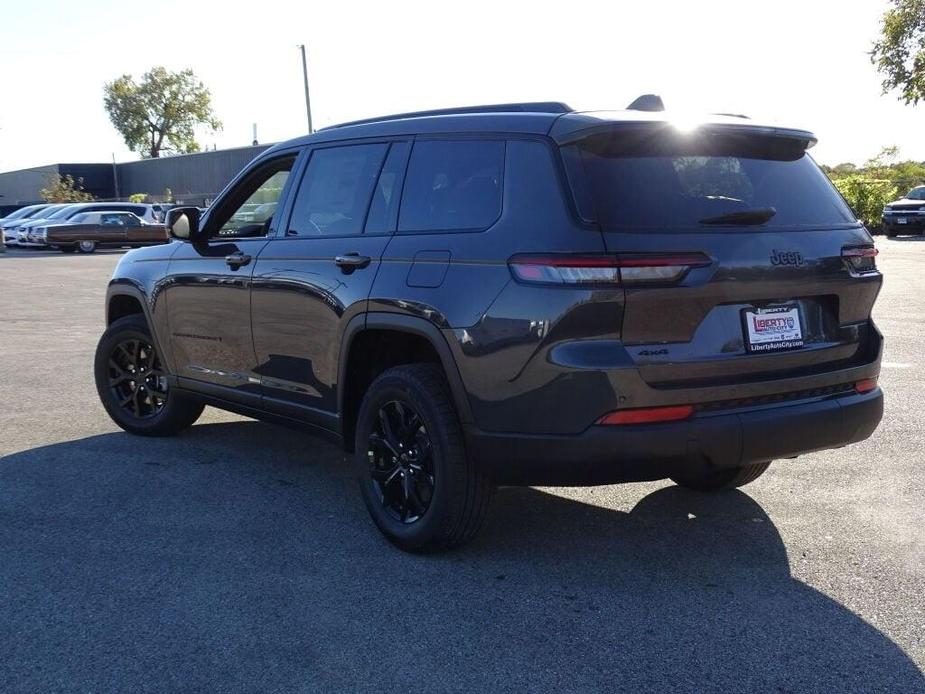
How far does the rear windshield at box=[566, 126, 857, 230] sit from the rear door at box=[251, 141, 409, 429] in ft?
3.70

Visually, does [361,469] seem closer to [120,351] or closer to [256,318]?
[256,318]

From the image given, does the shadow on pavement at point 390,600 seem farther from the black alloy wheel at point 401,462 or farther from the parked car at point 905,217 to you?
the parked car at point 905,217

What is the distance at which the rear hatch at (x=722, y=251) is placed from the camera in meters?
3.83

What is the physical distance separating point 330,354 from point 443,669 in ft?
6.19

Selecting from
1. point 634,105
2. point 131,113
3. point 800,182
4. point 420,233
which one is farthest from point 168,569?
point 131,113

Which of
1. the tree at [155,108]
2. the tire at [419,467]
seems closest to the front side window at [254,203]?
the tire at [419,467]

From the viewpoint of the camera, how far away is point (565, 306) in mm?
3811

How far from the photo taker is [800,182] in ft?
14.5

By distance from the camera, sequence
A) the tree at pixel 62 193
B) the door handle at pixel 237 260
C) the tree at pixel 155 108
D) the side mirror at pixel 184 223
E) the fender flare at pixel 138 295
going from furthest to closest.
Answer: the tree at pixel 155 108 → the tree at pixel 62 193 → the fender flare at pixel 138 295 → the side mirror at pixel 184 223 → the door handle at pixel 237 260

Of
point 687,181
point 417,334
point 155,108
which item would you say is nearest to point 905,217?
point 687,181

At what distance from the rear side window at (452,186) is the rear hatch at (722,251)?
40 centimetres

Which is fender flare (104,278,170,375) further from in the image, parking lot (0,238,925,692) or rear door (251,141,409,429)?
rear door (251,141,409,429)

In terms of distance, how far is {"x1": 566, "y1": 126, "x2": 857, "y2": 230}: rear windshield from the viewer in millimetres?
3920

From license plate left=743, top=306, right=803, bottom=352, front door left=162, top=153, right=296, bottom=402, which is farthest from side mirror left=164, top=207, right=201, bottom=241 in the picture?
license plate left=743, top=306, right=803, bottom=352
